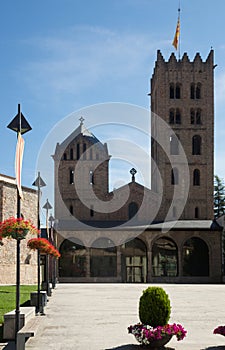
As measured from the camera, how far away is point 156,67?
61.7 m

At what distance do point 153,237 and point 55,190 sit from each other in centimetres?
1482

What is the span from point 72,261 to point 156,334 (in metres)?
41.9

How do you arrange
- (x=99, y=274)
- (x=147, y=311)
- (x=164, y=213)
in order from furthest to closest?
(x=164, y=213) → (x=99, y=274) → (x=147, y=311)

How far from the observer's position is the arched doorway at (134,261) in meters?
52.6

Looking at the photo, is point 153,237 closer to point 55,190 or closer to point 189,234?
point 189,234

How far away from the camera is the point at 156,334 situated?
35.3ft

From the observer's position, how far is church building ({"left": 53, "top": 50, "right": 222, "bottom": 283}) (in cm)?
5209

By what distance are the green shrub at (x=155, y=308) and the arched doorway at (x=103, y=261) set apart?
40976 millimetres

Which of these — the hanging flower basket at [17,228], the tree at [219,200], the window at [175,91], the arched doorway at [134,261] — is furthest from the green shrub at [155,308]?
the tree at [219,200]

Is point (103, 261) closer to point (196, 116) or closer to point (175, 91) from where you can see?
point (196, 116)

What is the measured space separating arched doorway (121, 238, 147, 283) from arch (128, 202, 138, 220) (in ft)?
15.0

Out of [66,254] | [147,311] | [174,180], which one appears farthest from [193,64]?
[147,311]

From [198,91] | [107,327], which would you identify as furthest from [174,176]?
[107,327]

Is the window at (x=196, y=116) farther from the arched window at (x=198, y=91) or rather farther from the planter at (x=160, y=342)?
the planter at (x=160, y=342)
